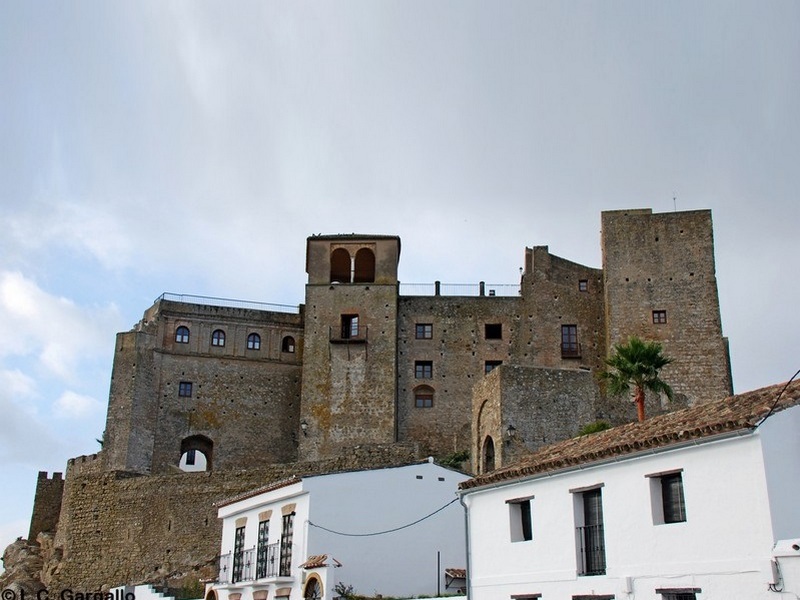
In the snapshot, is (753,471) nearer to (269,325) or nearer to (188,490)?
(188,490)

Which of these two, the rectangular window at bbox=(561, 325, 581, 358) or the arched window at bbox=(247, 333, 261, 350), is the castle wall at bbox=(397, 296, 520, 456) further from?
the arched window at bbox=(247, 333, 261, 350)

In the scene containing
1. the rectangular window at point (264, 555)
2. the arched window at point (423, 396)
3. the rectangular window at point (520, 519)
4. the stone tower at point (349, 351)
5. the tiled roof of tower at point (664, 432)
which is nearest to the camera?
the tiled roof of tower at point (664, 432)

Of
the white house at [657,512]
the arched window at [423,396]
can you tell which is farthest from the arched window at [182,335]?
the white house at [657,512]

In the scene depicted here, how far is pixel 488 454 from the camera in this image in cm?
3562

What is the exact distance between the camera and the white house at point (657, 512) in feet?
45.5

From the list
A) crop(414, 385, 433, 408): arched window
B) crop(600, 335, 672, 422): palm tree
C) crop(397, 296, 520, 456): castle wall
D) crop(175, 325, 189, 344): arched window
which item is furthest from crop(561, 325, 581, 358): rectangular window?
crop(175, 325, 189, 344): arched window

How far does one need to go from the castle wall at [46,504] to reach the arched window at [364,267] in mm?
18678

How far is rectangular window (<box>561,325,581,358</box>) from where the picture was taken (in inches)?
1813

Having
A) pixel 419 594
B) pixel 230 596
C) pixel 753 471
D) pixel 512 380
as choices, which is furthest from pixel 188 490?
pixel 753 471

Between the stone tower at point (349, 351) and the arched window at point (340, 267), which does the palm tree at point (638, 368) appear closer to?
the stone tower at point (349, 351)

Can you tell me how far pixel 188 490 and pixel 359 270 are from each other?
17.6m

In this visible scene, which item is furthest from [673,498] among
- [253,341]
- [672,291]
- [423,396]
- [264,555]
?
[253,341]

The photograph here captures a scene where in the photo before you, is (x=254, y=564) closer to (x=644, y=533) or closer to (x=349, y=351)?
(x=644, y=533)

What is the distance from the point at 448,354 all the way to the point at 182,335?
13279mm
